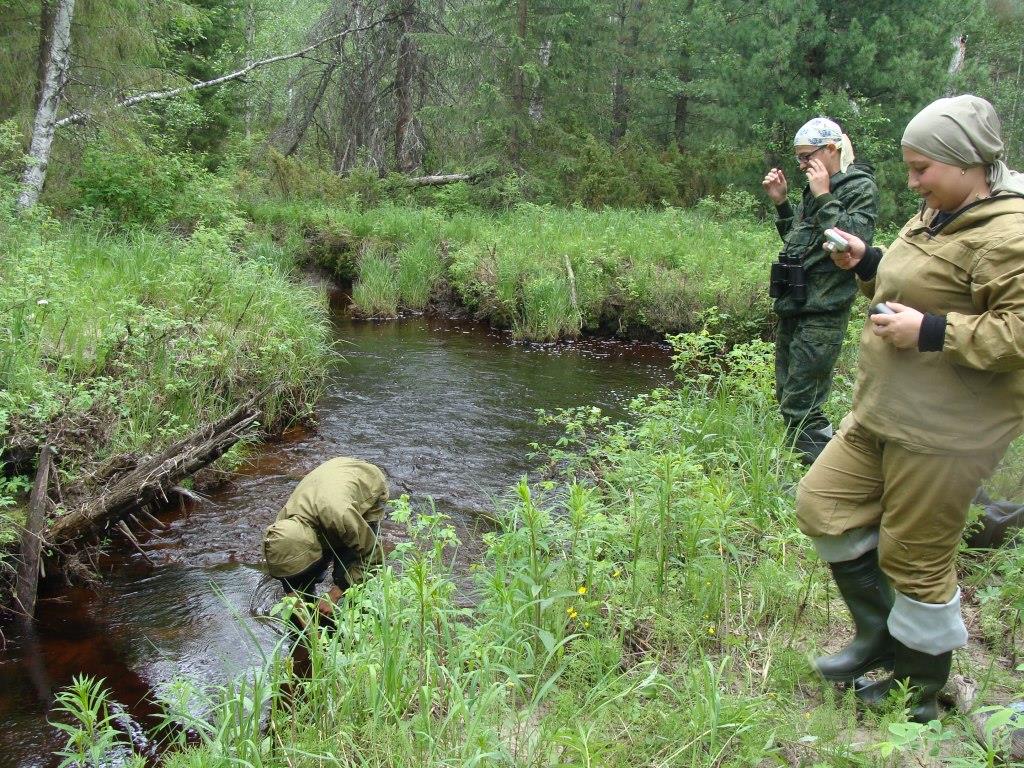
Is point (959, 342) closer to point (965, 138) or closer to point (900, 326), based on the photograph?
point (900, 326)

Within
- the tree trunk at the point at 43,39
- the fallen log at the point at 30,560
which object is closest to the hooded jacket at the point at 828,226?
the fallen log at the point at 30,560

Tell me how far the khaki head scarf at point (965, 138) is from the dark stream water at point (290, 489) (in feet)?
8.37

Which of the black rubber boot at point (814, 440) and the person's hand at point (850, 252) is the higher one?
the person's hand at point (850, 252)

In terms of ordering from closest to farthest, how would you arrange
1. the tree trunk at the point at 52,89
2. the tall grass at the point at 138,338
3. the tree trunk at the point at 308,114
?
the tall grass at the point at 138,338, the tree trunk at the point at 52,89, the tree trunk at the point at 308,114

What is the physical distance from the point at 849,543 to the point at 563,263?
29.6 ft

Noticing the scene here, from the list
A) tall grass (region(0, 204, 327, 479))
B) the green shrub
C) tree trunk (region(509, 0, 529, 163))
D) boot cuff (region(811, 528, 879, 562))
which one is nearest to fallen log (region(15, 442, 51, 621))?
tall grass (region(0, 204, 327, 479))

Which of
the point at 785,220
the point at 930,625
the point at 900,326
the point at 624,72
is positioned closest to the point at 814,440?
the point at 785,220

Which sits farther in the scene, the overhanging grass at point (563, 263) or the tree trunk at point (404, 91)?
the tree trunk at point (404, 91)

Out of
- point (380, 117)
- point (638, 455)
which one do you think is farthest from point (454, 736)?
point (380, 117)

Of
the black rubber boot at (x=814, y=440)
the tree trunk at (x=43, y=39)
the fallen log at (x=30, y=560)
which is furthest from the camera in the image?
the tree trunk at (x=43, y=39)

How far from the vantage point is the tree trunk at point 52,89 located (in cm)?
936

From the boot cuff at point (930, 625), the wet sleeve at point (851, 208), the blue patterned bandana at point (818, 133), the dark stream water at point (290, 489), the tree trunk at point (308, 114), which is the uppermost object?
the tree trunk at point (308, 114)

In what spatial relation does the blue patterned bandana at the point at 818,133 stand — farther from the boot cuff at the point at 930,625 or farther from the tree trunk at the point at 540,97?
the tree trunk at the point at 540,97

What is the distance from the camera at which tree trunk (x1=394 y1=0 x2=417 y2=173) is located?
17109mm
